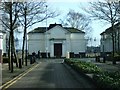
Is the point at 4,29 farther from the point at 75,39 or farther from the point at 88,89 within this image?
the point at 75,39

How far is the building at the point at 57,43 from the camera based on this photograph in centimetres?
9881

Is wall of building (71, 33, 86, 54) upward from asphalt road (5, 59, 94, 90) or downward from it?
upward

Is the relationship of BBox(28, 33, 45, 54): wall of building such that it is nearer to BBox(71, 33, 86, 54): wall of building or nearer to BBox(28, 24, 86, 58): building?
BBox(28, 24, 86, 58): building

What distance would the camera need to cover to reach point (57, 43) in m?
99.1

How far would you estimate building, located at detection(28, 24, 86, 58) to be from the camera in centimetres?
9881

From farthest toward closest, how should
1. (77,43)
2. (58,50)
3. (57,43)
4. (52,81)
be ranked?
(77,43) < (57,43) < (58,50) < (52,81)

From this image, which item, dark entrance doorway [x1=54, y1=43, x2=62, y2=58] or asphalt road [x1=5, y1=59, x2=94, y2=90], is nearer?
asphalt road [x1=5, y1=59, x2=94, y2=90]

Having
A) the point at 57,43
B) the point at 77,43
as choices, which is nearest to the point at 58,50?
the point at 57,43

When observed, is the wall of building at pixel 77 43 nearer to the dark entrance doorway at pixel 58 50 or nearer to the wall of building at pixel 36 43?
the dark entrance doorway at pixel 58 50

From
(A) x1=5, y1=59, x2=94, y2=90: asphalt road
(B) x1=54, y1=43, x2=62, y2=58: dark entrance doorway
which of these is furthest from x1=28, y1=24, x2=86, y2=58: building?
(A) x1=5, y1=59, x2=94, y2=90: asphalt road

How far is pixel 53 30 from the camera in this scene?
9950 cm

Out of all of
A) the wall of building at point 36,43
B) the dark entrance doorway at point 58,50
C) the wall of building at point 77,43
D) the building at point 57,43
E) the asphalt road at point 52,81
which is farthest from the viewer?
the wall of building at point 77,43

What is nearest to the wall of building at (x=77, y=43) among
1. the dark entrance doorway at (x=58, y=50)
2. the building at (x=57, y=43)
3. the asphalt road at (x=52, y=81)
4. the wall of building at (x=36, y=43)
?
the building at (x=57, y=43)

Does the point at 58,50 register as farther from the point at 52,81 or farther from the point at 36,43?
the point at 52,81
